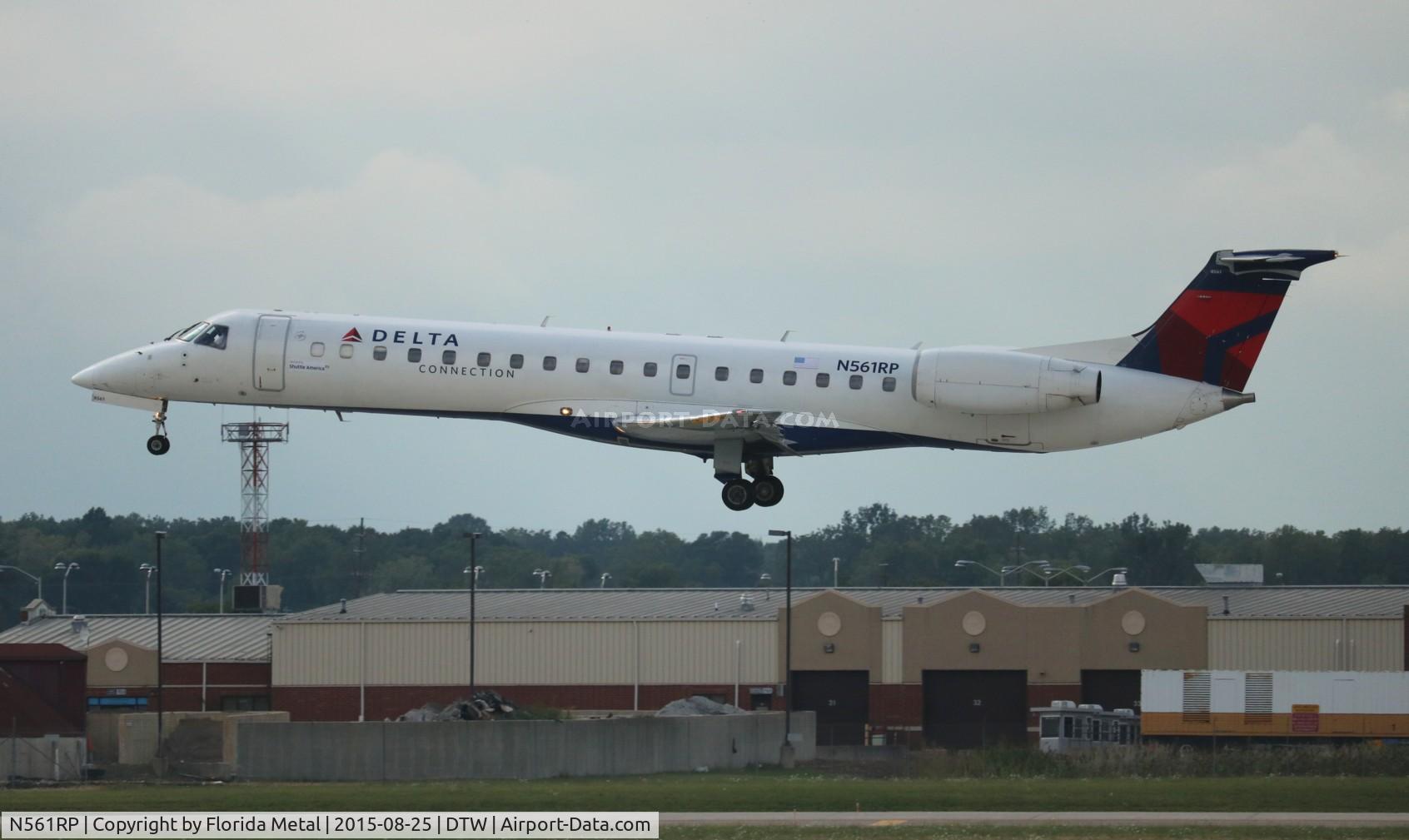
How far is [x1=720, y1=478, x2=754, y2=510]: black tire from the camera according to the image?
42.4 meters

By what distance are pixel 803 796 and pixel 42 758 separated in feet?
80.4

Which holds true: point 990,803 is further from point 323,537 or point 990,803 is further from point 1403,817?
point 323,537

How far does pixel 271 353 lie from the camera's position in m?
43.0

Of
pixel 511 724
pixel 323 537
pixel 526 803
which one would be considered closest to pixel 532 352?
pixel 526 803

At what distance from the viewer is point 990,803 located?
39125 millimetres

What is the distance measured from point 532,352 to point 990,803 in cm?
1317

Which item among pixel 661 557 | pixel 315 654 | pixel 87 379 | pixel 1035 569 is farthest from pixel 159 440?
pixel 661 557

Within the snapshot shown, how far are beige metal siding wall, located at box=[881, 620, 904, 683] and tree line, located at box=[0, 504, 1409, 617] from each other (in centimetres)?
4730

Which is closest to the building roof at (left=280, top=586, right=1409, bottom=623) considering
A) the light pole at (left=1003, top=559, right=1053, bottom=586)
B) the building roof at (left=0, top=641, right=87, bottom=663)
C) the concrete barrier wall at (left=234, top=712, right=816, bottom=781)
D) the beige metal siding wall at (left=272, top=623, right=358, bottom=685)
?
the beige metal siding wall at (left=272, top=623, right=358, bottom=685)

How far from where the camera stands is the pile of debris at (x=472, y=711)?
5369cm

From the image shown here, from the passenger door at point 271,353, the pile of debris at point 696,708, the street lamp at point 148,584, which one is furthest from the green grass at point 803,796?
the street lamp at point 148,584

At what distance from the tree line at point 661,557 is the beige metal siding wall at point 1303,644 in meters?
46.1

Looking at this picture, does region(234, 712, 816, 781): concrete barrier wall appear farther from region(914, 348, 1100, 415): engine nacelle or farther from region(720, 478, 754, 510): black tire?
region(914, 348, 1100, 415): engine nacelle
